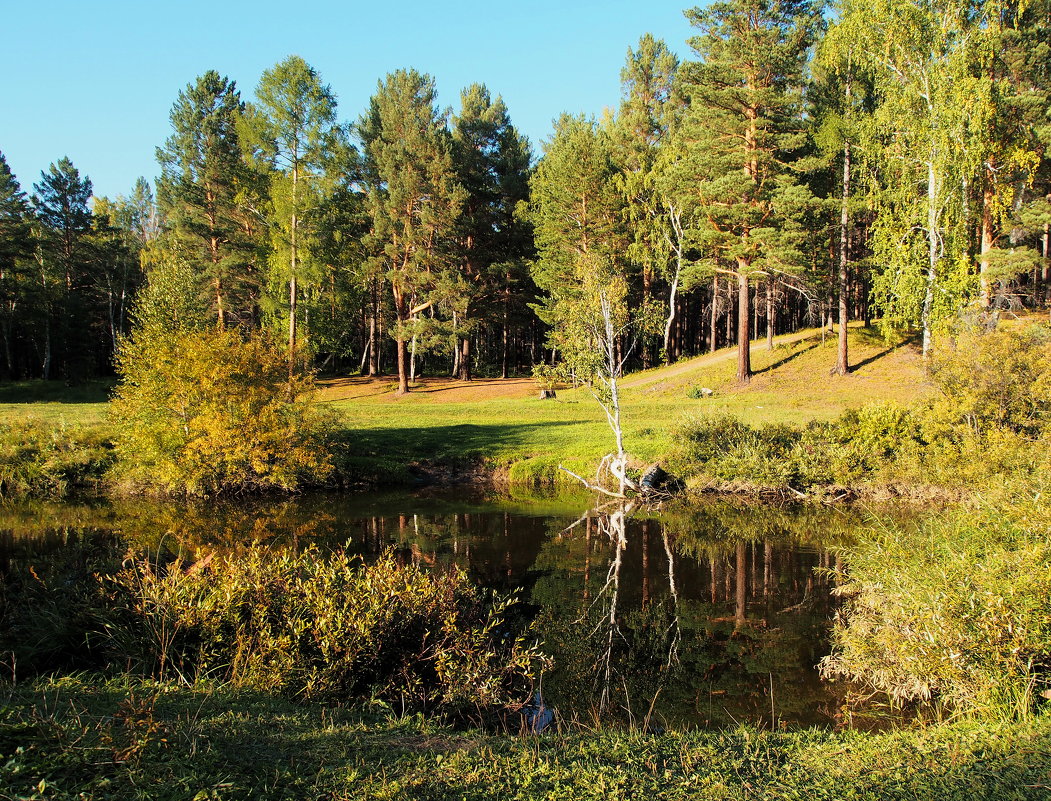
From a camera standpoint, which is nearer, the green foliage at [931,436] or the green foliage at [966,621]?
the green foliage at [966,621]

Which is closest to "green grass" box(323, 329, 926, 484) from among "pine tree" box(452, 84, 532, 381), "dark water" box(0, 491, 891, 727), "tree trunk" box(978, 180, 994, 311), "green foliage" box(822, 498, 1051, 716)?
"dark water" box(0, 491, 891, 727)

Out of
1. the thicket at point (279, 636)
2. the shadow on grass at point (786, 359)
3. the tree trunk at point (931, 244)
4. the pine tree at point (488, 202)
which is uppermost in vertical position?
the pine tree at point (488, 202)

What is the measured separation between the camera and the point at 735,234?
3706cm

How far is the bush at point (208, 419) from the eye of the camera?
789 inches

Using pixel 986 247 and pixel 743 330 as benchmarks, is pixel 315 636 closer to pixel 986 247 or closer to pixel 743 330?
pixel 743 330

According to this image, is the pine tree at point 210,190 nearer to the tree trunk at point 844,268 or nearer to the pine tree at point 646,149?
the pine tree at point 646,149

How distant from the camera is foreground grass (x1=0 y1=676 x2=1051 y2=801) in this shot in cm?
374

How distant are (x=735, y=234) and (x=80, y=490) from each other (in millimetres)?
32278

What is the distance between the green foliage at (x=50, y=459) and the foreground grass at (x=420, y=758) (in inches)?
725

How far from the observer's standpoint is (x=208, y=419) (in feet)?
65.0

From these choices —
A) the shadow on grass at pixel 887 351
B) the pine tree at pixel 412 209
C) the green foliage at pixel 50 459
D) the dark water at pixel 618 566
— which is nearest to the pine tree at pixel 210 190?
the pine tree at pixel 412 209

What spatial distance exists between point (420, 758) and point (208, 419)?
17437 millimetres

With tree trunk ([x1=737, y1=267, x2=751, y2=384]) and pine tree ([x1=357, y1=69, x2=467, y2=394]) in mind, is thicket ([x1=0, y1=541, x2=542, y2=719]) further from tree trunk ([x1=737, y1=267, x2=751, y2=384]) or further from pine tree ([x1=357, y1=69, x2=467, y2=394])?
pine tree ([x1=357, y1=69, x2=467, y2=394])

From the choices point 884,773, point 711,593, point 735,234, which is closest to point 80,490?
point 711,593
